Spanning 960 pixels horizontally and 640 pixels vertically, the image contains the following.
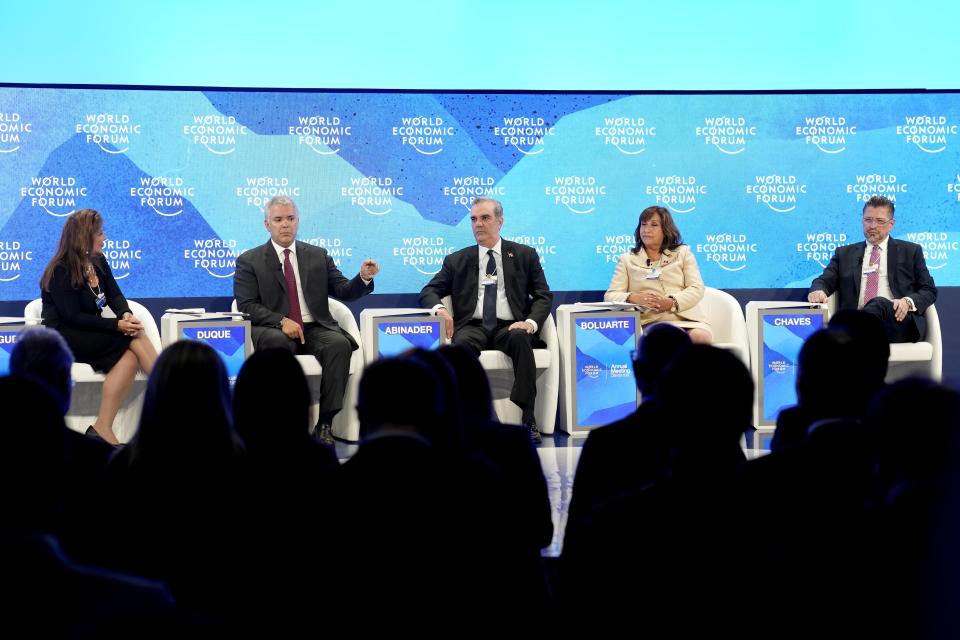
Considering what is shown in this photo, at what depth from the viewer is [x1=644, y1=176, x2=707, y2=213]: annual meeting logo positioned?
7152 mm

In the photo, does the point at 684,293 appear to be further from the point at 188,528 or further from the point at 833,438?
the point at 188,528

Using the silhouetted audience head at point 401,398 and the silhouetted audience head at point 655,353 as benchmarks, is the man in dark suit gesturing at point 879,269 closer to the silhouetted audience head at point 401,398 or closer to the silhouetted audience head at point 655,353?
the silhouetted audience head at point 655,353

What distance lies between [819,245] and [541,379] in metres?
2.18

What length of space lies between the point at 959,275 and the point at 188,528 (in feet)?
21.7

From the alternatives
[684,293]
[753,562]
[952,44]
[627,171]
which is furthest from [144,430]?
[952,44]

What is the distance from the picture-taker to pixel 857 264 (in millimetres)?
6902

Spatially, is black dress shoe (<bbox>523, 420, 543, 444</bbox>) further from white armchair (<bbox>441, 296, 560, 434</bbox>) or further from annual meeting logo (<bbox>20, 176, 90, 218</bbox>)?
annual meeting logo (<bbox>20, 176, 90, 218</bbox>)

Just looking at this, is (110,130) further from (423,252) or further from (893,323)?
(893,323)

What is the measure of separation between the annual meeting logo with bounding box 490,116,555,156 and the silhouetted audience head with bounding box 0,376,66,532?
18.2 ft

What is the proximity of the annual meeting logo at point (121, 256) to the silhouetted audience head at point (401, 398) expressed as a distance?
5108 mm

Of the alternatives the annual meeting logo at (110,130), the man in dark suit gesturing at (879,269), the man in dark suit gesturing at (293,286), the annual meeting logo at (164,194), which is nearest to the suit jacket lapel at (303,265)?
the man in dark suit gesturing at (293,286)

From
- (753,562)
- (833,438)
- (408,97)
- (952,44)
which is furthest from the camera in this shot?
(952,44)

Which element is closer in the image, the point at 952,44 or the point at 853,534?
the point at 853,534

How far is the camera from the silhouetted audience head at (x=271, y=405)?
2180 millimetres
